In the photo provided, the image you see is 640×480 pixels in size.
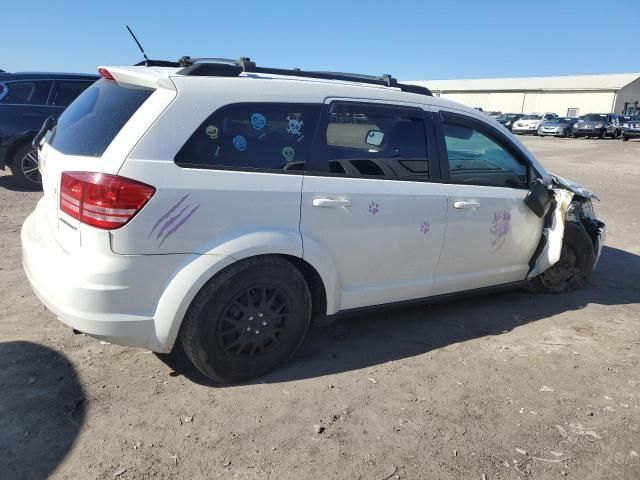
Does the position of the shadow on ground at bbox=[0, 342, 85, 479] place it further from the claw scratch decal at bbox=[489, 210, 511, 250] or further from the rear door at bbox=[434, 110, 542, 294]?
the claw scratch decal at bbox=[489, 210, 511, 250]

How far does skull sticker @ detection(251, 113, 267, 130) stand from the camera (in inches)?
117

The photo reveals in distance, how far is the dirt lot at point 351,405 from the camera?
2.52 m

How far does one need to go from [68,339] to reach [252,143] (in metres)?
1.97

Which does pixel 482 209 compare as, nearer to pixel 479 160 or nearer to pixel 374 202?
pixel 479 160

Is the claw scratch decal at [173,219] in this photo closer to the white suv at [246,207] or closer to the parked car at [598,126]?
the white suv at [246,207]

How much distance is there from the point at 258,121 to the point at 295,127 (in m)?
0.26

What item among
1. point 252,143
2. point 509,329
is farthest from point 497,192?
point 252,143

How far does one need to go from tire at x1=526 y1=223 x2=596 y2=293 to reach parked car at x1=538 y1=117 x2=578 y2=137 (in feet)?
112

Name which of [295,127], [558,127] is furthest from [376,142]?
[558,127]

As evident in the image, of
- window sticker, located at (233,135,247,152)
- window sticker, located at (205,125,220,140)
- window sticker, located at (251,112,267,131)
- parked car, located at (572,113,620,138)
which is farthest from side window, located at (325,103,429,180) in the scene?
parked car, located at (572,113,620,138)

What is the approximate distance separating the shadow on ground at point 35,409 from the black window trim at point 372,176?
75.9 inches

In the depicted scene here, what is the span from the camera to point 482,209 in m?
3.91

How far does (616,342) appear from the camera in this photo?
4.05m

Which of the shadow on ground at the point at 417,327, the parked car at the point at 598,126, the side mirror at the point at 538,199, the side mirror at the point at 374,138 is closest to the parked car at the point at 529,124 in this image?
the parked car at the point at 598,126
